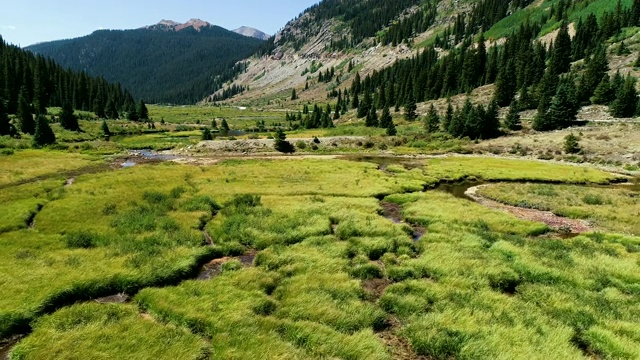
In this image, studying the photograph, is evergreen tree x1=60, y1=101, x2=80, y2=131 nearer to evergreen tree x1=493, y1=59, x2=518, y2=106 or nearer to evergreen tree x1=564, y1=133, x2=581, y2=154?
evergreen tree x1=564, y1=133, x2=581, y2=154

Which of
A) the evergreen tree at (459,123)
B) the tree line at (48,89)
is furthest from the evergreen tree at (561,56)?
the tree line at (48,89)

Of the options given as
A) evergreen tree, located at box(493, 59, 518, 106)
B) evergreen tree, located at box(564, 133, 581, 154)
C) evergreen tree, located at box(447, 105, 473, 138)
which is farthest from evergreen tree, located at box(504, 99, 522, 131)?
evergreen tree, located at box(493, 59, 518, 106)

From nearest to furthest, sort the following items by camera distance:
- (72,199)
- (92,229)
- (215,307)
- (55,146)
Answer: (215,307) < (92,229) < (72,199) < (55,146)

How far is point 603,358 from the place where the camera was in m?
14.0

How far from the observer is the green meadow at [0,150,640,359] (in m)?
14.0

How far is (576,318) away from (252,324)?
1403cm

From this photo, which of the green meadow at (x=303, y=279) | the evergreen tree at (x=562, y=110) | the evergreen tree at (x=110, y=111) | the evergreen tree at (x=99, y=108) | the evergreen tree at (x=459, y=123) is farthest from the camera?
the evergreen tree at (x=110, y=111)

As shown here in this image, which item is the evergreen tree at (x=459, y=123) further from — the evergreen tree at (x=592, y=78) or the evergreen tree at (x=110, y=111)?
the evergreen tree at (x=110, y=111)

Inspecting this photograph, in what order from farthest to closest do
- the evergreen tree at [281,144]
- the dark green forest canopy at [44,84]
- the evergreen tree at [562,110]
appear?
1. the dark green forest canopy at [44,84]
2. the evergreen tree at [562,110]
3. the evergreen tree at [281,144]

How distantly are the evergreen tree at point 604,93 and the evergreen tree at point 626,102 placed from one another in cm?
932

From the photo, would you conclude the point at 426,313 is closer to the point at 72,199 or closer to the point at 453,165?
the point at 72,199

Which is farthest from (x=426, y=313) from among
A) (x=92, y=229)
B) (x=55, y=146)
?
(x=55, y=146)

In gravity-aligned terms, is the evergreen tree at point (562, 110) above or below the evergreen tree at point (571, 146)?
above

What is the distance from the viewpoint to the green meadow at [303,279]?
46.0ft
